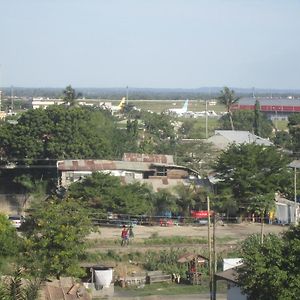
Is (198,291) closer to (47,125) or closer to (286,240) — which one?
(286,240)

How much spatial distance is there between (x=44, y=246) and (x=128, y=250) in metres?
4.92

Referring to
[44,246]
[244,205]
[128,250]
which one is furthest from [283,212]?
[44,246]

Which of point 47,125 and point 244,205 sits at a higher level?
point 47,125

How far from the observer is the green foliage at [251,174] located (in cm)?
2945

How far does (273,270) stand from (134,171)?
18847mm

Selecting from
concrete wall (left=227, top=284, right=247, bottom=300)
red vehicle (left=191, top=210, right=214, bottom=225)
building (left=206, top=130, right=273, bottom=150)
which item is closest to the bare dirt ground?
red vehicle (left=191, top=210, right=214, bottom=225)

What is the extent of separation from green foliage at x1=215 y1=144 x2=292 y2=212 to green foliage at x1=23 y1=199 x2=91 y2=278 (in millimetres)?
8558

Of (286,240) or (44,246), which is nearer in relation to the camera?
(286,240)

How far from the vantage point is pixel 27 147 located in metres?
35.5

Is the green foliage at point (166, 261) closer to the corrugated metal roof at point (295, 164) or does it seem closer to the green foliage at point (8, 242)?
the green foliage at point (8, 242)

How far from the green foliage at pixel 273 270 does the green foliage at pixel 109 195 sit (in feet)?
40.6

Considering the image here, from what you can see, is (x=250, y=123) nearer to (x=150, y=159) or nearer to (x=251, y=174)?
(x=150, y=159)

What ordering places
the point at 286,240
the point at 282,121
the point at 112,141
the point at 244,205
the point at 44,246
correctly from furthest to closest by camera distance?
1. the point at 282,121
2. the point at 112,141
3. the point at 244,205
4. the point at 44,246
5. the point at 286,240

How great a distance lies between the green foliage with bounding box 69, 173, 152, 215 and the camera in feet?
93.5
